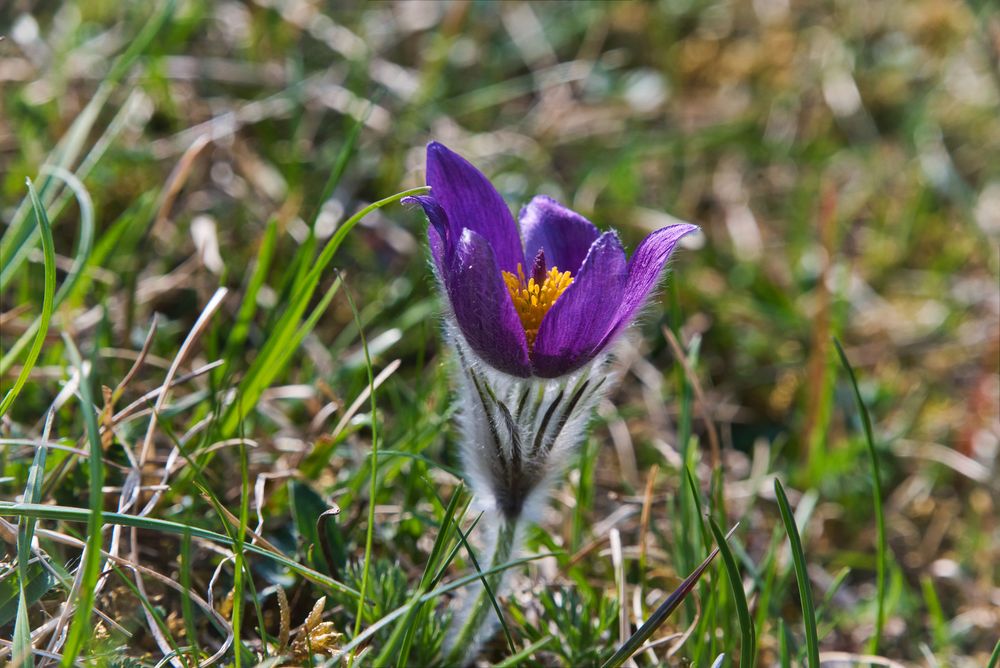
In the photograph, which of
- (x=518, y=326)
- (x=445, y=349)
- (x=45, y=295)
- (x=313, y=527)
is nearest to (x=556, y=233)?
(x=518, y=326)

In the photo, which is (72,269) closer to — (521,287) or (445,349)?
(445,349)

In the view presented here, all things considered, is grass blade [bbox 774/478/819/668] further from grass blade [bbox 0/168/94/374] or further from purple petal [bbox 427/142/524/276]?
grass blade [bbox 0/168/94/374]

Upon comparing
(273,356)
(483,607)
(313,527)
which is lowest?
(483,607)

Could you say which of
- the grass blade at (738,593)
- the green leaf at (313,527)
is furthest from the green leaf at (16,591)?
the grass blade at (738,593)

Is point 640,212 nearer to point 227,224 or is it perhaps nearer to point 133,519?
point 227,224

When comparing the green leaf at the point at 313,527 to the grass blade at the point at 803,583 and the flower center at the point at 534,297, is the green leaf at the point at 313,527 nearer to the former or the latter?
the flower center at the point at 534,297

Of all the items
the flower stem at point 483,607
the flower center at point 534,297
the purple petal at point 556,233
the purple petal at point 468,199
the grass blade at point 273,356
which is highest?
the purple petal at point 468,199

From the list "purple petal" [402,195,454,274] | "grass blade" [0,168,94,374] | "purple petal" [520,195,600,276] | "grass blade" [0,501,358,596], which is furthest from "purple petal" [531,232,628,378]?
"grass blade" [0,168,94,374]
